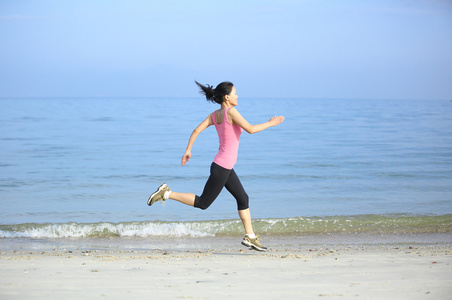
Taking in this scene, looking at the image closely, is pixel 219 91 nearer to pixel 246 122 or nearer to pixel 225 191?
pixel 246 122

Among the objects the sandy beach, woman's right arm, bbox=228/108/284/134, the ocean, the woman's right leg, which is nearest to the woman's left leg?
the woman's right leg

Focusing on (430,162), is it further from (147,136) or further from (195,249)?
(147,136)

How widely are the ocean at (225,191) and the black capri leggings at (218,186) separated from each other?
2472 mm

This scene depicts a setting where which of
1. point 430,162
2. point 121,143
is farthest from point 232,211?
point 121,143

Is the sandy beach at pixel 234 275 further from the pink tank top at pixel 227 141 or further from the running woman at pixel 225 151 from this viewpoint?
the pink tank top at pixel 227 141

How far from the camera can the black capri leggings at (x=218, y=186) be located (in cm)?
536

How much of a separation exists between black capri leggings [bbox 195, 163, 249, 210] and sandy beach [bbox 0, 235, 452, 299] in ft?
1.94

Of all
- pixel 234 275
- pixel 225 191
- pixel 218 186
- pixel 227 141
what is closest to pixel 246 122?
pixel 227 141

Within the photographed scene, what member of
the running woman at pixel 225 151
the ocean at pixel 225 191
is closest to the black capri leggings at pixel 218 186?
the running woman at pixel 225 151

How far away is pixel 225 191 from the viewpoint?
11.0 meters

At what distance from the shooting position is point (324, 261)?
5023 millimetres

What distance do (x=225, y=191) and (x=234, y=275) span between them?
21.9 ft

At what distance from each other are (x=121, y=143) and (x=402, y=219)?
16.5 meters

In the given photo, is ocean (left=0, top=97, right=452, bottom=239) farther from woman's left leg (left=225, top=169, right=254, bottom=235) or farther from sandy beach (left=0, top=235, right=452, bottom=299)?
woman's left leg (left=225, top=169, right=254, bottom=235)
